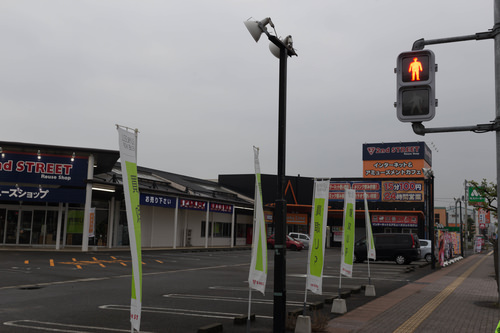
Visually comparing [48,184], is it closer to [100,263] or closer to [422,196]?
[100,263]

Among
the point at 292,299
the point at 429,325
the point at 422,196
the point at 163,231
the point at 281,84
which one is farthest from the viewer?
the point at 422,196

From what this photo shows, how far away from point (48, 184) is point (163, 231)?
11.4 metres

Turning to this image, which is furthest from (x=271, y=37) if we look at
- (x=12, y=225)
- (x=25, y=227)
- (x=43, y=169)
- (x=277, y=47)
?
(x=12, y=225)

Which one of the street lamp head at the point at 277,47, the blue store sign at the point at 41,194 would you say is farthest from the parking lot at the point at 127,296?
the blue store sign at the point at 41,194

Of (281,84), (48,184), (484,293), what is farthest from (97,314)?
(48,184)

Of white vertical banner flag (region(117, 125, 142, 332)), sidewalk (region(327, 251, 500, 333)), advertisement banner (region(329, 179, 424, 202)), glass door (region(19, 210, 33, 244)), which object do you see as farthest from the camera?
advertisement banner (region(329, 179, 424, 202))

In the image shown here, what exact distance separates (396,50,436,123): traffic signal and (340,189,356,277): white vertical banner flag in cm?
711

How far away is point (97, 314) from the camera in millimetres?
9867

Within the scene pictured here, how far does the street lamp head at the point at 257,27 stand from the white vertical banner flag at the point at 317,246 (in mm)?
3580

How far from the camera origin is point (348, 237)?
1250cm

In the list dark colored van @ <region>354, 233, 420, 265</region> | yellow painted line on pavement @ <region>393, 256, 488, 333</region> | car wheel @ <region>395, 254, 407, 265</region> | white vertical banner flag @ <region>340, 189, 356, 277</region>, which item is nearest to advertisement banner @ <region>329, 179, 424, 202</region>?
dark colored van @ <region>354, 233, 420, 265</region>

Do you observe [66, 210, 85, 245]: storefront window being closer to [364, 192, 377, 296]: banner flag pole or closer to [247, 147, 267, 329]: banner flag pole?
[364, 192, 377, 296]: banner flag pole

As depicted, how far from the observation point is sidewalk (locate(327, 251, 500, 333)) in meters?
9.33

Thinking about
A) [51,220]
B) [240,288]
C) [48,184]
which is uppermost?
[48,184]
